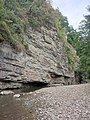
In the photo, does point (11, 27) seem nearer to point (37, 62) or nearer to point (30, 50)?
point (30, 50)

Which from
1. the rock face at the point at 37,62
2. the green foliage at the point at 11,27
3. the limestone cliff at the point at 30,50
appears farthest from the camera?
the limestone cliff at the point at 30,50

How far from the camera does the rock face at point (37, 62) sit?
22219 millimetres

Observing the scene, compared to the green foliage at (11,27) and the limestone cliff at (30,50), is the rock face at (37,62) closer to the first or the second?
the limestone cliff at (30,50)

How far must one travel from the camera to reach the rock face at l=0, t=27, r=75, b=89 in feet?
72.9

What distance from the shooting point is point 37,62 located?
29.0 metres

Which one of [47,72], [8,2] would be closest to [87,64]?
[47,72]

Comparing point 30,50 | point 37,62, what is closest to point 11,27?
point 30,50

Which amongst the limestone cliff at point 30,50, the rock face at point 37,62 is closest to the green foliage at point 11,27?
the limestone cliff at point 30,50

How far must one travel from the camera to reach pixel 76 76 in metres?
48.8

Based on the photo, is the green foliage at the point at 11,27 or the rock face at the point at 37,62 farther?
the rock face at the point at 37,62

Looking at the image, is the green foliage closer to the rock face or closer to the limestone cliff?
the limestone cliff

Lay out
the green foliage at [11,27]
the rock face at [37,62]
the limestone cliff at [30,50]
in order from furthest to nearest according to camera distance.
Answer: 1. the limestone cliff at [30,50]
2. the rock face at [37,62]
3. the green foliage at [11,27]

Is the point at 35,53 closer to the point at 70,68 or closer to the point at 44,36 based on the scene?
the point at 44,36

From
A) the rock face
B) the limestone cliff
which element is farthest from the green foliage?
the rock face
